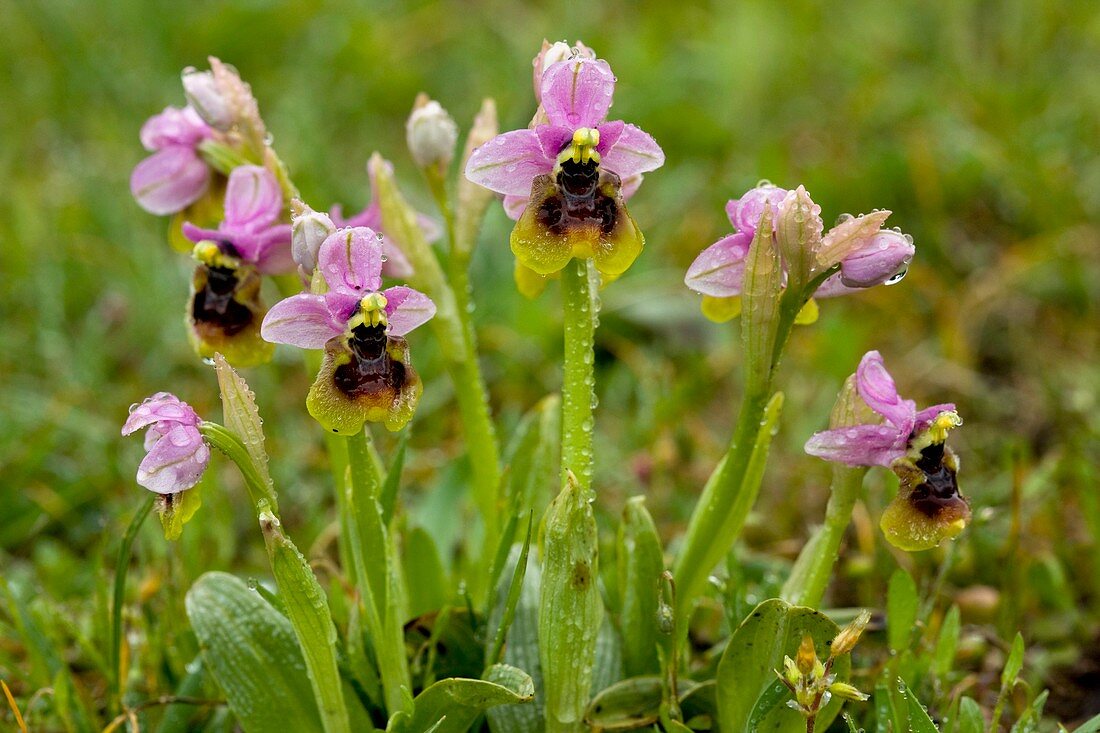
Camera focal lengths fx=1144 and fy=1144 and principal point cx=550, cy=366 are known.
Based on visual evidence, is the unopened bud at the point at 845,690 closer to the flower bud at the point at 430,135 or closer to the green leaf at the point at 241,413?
the green leaf at the point at 241,413

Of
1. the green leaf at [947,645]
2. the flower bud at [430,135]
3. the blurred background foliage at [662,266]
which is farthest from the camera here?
the blurred background foliage at [662,266]

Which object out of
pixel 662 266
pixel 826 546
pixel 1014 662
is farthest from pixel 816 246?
pixel 662 266

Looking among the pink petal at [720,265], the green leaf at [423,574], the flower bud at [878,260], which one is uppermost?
the pink petal at [720,265]

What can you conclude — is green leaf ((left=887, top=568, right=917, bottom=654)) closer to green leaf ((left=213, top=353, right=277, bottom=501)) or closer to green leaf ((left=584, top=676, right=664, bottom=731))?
green leaf ((left=584, top=676, right=664, bottom=731))

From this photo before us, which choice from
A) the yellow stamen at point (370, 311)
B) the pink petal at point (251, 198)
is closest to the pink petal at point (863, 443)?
the yellow stamen at point (370, 311)

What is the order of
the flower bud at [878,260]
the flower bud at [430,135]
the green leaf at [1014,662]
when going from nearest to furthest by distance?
the flower bud at [878,260] < the green leaf at [1014,662] < the flower bud at [430,135]

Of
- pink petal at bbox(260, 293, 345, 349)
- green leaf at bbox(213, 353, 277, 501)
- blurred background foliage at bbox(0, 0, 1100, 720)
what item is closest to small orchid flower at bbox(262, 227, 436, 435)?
pink petal at bbox(260, 293, 345, 349)

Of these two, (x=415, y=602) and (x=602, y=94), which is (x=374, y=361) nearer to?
(x=602, y=94)
